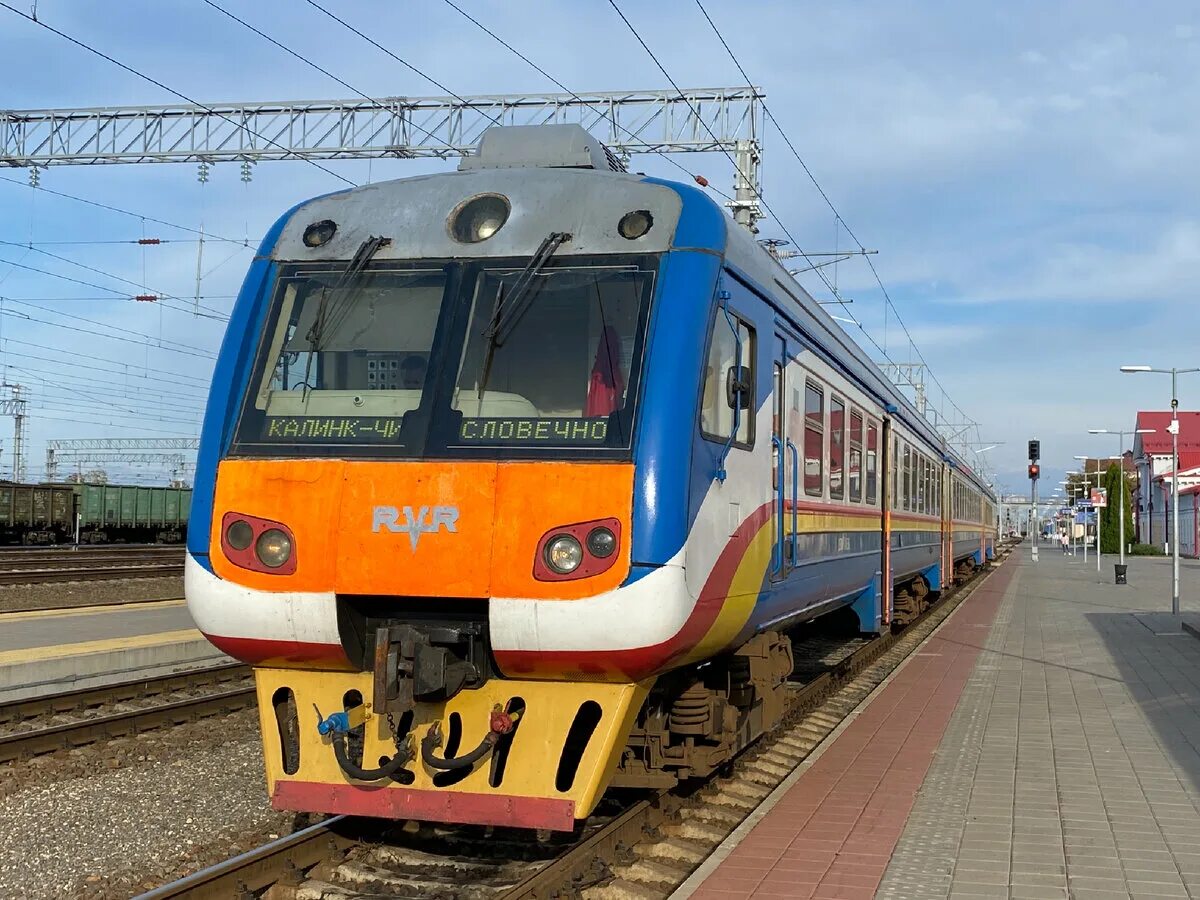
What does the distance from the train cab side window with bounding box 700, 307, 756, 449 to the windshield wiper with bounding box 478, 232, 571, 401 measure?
0.87 meters

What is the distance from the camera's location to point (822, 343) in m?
9.27

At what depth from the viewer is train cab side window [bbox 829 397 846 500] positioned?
9.41m

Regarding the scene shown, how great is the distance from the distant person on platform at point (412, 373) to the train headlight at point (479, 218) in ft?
2.22

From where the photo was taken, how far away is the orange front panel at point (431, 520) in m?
5.54

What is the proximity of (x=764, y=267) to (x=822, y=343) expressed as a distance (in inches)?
78.8

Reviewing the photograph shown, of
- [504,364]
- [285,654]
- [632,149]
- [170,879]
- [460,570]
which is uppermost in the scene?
[632,149]

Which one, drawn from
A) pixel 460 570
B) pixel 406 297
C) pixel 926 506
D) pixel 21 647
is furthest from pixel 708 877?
pixel 926 506

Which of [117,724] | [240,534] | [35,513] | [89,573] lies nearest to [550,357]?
[240,534]

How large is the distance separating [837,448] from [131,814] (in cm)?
544

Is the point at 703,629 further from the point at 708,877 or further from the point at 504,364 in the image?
the point at 504,364

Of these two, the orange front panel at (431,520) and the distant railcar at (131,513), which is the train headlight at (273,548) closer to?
the orange front panel at (431,520)

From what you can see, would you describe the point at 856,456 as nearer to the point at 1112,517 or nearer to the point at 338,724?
the point at 338,724

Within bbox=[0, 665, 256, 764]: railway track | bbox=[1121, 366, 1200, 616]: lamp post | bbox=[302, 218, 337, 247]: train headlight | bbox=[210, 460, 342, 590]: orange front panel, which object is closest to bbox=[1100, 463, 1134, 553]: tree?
bbox=[1121, 366, 1200, 616]: lamp post

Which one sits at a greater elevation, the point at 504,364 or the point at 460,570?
the point at 504,364
